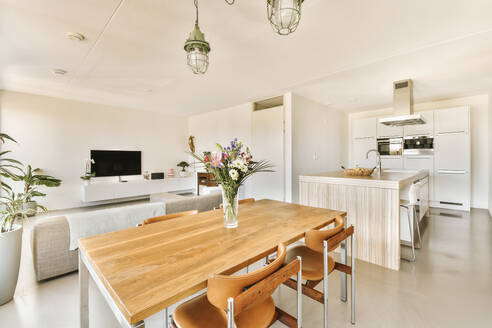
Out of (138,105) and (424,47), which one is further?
(138,105)

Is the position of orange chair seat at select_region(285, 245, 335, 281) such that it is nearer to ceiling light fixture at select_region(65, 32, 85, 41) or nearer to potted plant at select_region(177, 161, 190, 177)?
ceiling light fixture at select_region(65, 32, 85, 41)

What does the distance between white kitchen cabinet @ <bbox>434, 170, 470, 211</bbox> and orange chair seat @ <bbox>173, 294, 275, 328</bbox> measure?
220 inches

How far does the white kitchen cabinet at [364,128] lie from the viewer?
18.6 feet

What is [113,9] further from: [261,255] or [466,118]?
[466,118]

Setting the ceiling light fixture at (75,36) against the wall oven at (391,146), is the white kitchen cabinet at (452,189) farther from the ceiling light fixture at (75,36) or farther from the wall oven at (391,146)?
the ceiling light fixture at (75,36)

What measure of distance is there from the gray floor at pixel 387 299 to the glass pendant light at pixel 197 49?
197 centimetres

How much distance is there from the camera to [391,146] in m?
5.43

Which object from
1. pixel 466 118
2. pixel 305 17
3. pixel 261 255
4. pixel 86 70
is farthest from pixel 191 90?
pixel 466 118

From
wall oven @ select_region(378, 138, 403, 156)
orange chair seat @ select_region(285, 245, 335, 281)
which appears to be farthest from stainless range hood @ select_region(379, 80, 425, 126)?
orange chair seat @ select_region(285, 245, 335, 281)

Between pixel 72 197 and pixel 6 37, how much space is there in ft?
11.8

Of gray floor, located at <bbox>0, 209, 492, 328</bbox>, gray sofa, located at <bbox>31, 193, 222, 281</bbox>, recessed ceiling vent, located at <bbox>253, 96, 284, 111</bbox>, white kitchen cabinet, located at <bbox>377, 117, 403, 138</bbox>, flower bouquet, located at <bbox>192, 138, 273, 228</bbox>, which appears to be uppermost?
recessed ceiling vent, located at <bbox>253, 96, 284, 111</bbox>

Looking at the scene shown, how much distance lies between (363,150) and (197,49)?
5.64 meters

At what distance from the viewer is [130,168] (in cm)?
574

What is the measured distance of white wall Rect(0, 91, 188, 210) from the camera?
14.3ft
